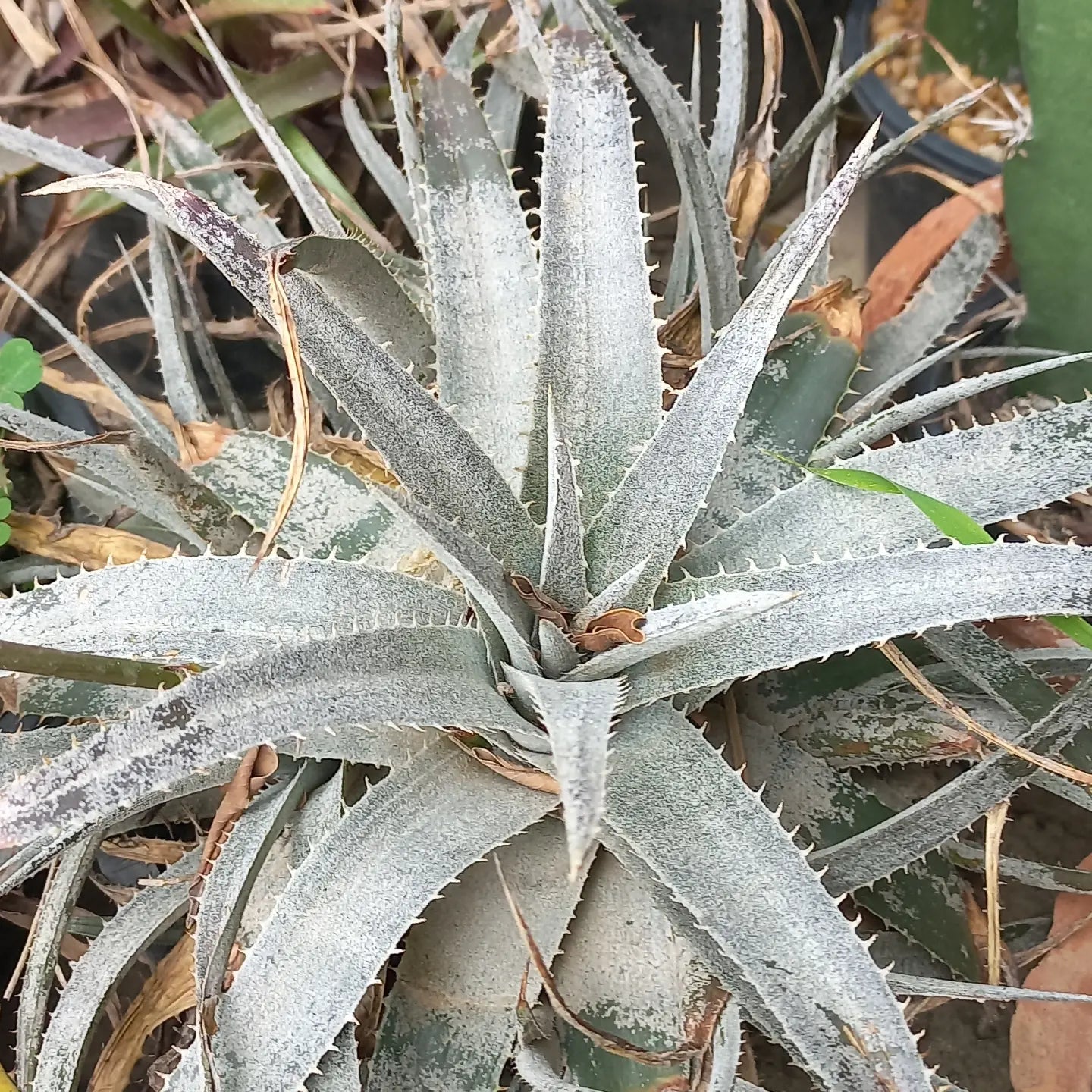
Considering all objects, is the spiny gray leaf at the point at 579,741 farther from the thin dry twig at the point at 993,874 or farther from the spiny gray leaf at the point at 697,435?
the thin dry twig at the point at 993,874

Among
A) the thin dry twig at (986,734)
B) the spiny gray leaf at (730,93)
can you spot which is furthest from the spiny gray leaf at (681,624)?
the spiny gray leaf at (730,93)

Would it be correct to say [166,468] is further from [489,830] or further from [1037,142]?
[1037,142]

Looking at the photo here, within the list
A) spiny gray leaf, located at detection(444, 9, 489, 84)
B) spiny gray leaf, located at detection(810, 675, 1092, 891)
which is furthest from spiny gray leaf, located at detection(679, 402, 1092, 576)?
spiny gray leaf, located at detection(444, 9, 489, 84)

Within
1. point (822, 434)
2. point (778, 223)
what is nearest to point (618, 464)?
point (822, 434)

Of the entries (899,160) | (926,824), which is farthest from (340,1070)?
(899,160)

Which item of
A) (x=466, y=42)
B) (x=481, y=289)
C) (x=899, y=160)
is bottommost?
(x=899, y=160)

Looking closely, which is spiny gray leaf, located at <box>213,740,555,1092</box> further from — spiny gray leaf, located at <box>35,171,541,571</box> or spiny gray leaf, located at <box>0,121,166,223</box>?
spiny gray leaf, located at <box>0,121,166,223</box>

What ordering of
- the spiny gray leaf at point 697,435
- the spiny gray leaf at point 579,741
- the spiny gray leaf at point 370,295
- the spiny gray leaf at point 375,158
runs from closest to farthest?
the spiny gray leaf at point 579,741 → the spiny gray leaf at point 697,435 → the spiny gray leaf at point 370,295 → the spiny gray leaf at point 375,158

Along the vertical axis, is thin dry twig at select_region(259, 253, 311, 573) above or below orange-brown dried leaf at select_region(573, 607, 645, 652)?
above

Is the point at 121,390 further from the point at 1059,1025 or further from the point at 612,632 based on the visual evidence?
the point at 1059,1025
